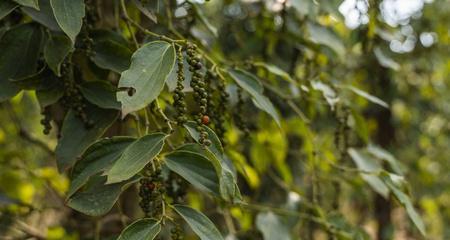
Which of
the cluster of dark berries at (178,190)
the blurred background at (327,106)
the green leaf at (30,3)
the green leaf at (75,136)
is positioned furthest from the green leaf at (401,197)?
the green leaf at (30,3)

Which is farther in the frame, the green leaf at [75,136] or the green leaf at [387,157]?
the green leaf at [387,157]

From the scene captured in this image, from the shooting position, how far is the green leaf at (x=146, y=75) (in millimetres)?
610

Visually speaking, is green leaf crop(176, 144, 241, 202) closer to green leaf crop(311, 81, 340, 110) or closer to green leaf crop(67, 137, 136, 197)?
green leaf crop(67, 137, 136, 197)

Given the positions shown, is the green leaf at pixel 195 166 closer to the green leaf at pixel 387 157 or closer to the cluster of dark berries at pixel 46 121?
the cluster of dark berries at pixel 46 121

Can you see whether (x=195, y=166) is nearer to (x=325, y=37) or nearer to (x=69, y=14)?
(x=69, y=14)

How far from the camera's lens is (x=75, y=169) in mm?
688

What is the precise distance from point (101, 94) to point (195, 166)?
15 cm

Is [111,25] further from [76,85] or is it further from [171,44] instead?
[171,44]

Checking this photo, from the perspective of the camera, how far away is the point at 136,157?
62cm

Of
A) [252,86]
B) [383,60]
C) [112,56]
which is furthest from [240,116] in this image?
[383,60]

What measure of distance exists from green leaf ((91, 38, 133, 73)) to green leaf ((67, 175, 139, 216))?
0.43 feet

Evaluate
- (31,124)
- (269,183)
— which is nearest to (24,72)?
(269,183)

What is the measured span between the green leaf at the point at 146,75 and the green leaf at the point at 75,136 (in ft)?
0.45

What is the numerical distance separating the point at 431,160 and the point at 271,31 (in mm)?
1286
